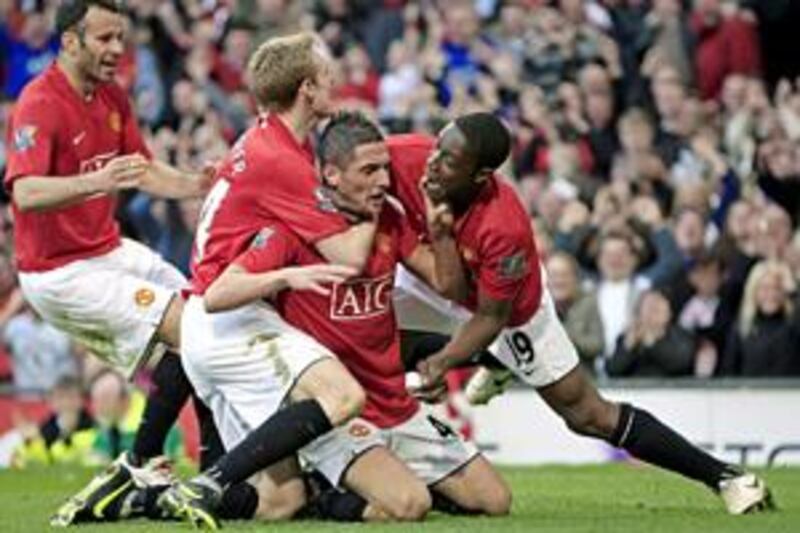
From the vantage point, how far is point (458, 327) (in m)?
12.5

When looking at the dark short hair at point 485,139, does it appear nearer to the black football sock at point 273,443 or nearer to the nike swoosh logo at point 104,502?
the black football sock at point 273,443

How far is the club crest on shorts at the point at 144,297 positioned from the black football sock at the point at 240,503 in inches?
51.6

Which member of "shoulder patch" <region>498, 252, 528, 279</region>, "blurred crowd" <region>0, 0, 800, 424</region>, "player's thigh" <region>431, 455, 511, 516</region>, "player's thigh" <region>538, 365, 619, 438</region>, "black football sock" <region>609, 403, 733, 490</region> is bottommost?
"blurred crowd" <region>0, 0, 800, 424</region>

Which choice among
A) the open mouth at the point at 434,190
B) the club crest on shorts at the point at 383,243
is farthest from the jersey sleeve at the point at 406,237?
the open mouth at the point at 434,190

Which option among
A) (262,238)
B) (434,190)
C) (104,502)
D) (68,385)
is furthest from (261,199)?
(68,385)

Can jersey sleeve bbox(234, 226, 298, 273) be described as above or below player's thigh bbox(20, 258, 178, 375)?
above

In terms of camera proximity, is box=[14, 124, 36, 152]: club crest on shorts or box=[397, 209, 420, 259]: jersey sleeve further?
box=[14, 124, 36, 152]: club crest on shorts

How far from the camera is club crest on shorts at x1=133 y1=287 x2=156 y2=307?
494 inches

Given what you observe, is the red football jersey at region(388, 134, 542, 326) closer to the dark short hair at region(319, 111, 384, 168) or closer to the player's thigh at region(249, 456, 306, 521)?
the dark short hair at region(319, 111, 384, 168)

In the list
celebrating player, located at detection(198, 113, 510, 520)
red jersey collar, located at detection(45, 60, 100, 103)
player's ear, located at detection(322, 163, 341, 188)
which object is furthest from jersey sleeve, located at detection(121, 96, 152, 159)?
player's ear, located at detection(322, 163, 341, 188)

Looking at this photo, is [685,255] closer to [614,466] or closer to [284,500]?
[614,466]

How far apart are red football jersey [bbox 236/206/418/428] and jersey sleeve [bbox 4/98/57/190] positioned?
159cm

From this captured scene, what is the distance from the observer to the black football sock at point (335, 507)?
11461 millimetres

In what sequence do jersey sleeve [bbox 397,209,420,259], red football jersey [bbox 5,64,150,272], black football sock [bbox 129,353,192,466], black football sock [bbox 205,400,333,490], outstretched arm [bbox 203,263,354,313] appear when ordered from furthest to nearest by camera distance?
red football jersey [bbox 5,64,150,272] → black football sock [bbox 129,353,192,466] → jersey sleeve [bbox 397,209,420,259] → black football sock [bbox 205,400,333,490] → outstretched arm [bbox 203,263,354,313]
